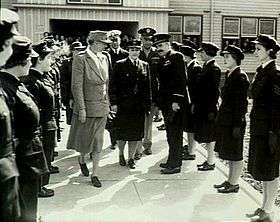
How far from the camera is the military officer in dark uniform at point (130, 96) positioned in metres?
7.87

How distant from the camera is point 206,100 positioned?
25.4ft

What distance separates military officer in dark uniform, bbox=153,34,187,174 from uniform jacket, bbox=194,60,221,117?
280 mm

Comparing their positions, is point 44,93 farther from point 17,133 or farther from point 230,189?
point 230,189

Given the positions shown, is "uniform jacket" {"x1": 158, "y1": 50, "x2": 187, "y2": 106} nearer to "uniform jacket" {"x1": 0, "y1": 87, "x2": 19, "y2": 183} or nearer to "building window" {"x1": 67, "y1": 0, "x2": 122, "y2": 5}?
"uniform jacket" {"x1": 0, "y1": 87, "x2": 19, "y2": 183}

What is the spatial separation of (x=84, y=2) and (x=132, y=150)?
39.0 feet

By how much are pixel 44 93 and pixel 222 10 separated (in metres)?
17.5

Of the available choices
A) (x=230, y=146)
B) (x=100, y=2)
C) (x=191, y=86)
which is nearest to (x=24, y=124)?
(x=230, y=146)

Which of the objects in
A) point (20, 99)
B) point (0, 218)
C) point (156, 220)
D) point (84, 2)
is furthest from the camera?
point (84, 2)

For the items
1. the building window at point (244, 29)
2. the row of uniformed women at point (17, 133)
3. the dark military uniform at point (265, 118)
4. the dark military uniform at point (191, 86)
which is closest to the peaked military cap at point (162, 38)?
the dark military uniform at point (191, 86)

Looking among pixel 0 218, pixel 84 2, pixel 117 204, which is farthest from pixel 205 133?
pixel 84 2

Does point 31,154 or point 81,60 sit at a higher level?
point 81,60

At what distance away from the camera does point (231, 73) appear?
6387mm

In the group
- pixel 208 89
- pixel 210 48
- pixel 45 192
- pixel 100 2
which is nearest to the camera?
pixel 45 192

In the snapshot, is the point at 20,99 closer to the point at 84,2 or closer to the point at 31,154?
the point at 31,154
